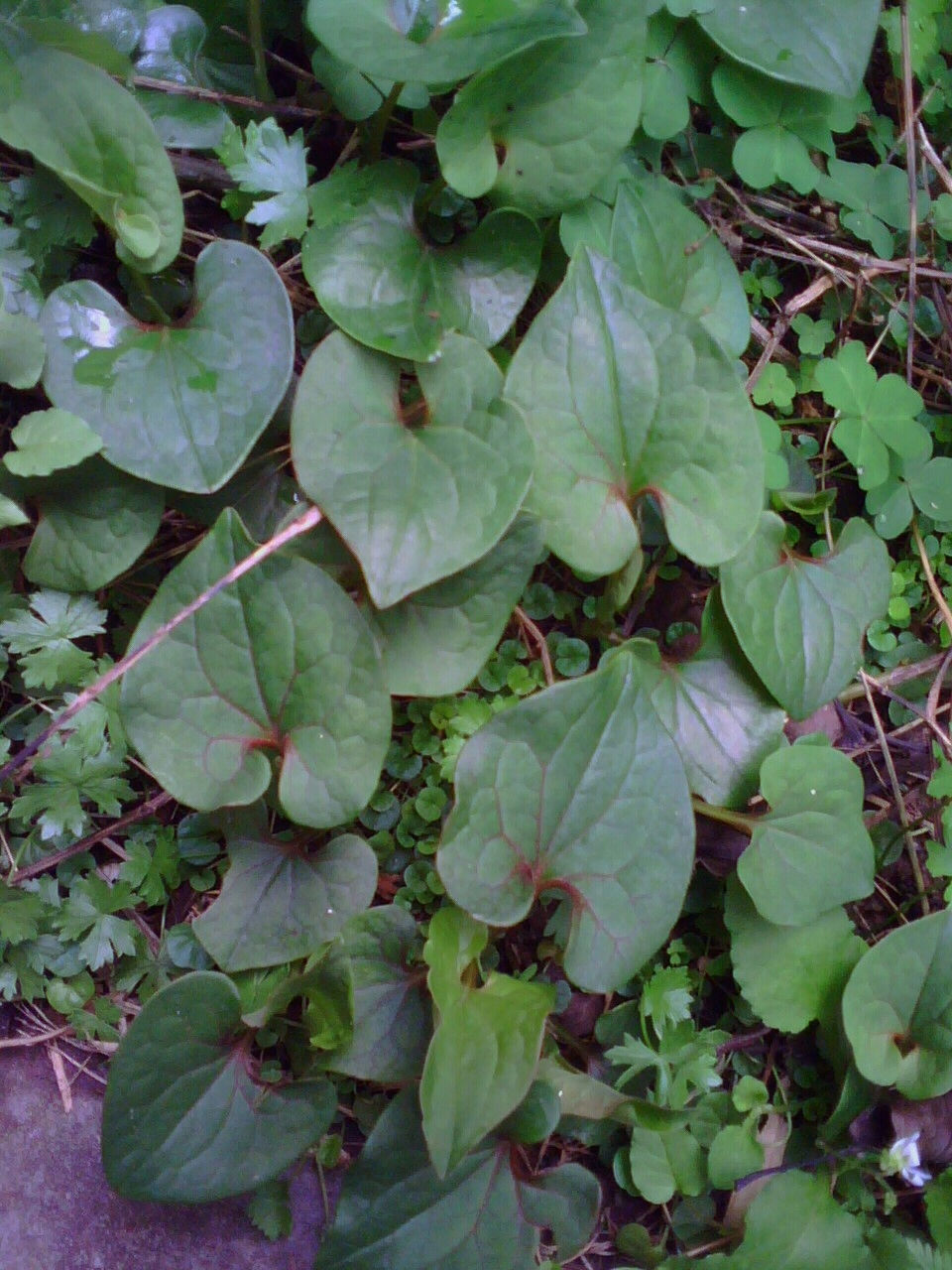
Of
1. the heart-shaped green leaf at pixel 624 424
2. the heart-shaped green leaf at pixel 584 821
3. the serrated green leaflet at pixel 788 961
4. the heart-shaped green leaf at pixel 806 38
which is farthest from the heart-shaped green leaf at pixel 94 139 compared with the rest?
the serrated green leaflet at pixel 788 961

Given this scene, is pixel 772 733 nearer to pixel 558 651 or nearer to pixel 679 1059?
pixel 558 651

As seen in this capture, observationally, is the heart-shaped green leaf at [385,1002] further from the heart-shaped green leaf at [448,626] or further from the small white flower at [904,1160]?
the small white flower at [904,1160]

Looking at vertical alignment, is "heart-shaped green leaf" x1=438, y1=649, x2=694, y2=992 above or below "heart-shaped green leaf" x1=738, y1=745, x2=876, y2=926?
above

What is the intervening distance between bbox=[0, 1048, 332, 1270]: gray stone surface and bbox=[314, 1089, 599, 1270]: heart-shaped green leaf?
0.62ft

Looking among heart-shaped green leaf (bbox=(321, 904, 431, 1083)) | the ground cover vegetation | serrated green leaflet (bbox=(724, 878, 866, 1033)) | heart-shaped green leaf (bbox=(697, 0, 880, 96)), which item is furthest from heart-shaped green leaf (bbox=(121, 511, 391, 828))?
heart-shaped green leaf (bbox=(697, 0, 880, 96))

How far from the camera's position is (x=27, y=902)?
56.4 inches

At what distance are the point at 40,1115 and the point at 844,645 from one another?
1496 mm

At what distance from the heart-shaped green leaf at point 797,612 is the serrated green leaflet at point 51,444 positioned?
3.20 ft

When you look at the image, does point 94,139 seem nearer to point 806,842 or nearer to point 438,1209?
point 806,842

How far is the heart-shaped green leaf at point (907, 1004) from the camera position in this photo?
1553 millimetres

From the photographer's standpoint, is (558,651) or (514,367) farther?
(558,651)

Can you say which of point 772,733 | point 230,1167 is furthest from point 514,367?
point 230,1167

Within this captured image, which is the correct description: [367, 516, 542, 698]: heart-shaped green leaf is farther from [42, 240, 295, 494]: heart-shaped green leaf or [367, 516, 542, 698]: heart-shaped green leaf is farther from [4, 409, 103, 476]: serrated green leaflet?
[4, 409, 103, 476]: serrated green leaflet

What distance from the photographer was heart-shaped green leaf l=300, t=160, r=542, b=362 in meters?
1.40
